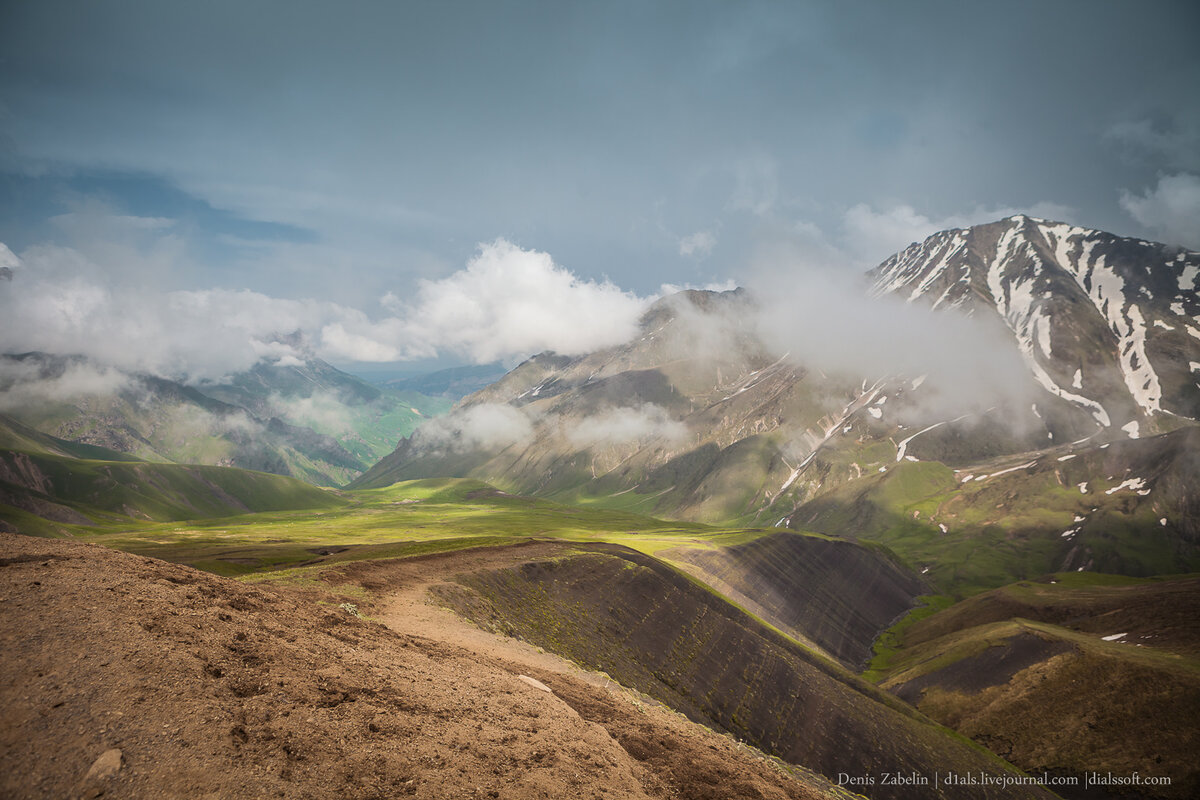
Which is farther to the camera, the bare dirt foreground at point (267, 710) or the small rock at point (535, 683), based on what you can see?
the small rock at point (535, 683)

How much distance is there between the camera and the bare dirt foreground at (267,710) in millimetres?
10648

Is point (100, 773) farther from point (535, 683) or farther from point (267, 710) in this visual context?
point (535, 683)

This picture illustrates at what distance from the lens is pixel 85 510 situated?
181375mm

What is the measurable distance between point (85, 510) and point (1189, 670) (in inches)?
10766

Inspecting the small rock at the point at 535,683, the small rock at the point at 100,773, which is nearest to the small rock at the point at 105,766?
the small rock at the point at 100,773

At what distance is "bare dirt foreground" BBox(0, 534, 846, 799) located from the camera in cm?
1065

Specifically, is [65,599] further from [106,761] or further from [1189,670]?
[1189,670]

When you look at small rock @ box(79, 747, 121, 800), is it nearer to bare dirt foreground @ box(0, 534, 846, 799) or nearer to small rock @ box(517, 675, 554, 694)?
bare dirt foreground @ box(0, 534, 846, 799)

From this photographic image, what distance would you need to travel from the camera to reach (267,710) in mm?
13281

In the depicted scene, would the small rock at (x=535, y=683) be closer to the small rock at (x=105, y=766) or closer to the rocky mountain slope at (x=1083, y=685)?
the small rock at (x=105, y=766)

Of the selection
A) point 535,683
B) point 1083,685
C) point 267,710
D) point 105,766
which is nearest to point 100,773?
point 105,766

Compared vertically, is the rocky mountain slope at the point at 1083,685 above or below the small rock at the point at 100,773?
below

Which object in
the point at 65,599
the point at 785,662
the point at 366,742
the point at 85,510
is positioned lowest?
the point at 85,510

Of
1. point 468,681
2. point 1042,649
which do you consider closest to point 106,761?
point 468,681
